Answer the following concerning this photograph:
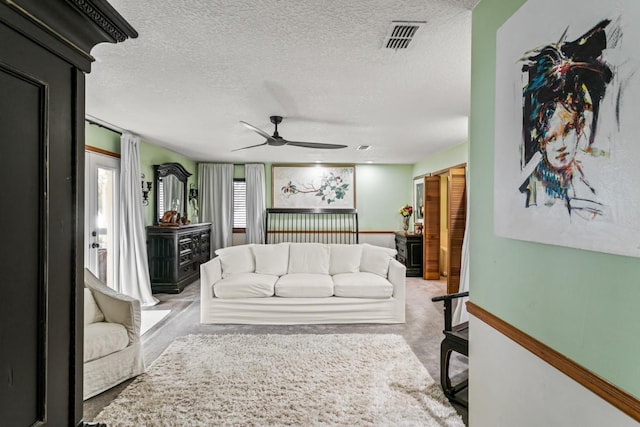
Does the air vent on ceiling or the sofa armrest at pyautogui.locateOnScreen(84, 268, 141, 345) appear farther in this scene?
the sofa armrest at pyautogui.locateOnScreen(84, 268, 141, 345)

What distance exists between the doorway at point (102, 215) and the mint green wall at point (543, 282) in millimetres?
4240

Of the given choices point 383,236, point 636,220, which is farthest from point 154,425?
point 383,236

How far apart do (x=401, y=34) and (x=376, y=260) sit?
2982 millimetres

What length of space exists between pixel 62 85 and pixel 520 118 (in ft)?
4.88

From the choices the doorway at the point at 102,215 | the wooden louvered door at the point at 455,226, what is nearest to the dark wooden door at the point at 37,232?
the doorway at the point at 102,215

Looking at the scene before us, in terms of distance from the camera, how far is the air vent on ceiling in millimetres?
1874

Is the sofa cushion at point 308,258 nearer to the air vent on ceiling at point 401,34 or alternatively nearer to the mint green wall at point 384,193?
the air vent on ceiling at point 401,34

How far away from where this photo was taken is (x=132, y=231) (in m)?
4.64

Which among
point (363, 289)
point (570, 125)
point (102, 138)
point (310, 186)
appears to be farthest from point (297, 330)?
point (310, 186)

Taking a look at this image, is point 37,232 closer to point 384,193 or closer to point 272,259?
point 272,259

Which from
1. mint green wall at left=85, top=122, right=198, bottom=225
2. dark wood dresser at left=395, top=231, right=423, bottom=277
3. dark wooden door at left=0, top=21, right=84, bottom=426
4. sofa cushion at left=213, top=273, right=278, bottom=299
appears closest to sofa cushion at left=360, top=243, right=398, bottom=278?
sofa cushion at left=213, top=273, right=278, bottom=299

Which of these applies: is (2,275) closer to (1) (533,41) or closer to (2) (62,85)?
(2) (62,85)

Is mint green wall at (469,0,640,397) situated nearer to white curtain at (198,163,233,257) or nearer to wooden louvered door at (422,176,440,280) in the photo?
wooden louvered door at (422,176,440,280)

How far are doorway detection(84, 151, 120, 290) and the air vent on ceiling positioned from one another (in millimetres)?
3780
